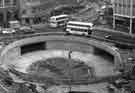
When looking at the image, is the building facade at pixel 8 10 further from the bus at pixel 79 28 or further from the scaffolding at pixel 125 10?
the scaffolding at pixel 125 10

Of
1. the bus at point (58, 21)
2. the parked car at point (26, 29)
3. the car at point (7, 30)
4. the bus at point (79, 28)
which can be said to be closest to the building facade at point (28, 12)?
the bus at point (58, 21)

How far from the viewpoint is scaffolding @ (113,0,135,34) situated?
38844 millimetres

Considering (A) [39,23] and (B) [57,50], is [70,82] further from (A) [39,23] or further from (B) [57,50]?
(A) [39,23]

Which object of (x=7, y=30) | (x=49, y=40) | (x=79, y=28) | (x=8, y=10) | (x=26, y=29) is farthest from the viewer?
(x=8, y=10)

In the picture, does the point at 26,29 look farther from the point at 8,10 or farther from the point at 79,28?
the point at 79,28

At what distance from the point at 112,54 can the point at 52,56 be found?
6.84m

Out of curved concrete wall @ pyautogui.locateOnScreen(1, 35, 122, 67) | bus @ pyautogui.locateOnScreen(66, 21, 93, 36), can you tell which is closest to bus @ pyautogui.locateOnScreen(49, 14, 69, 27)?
bus @ pyautogui.locateOnScreen(66, 21, 93, 36)

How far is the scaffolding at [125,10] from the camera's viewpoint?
1529 inches

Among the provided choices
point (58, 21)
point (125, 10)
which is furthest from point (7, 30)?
point (125, 10)

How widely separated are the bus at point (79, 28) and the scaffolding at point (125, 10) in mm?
3876

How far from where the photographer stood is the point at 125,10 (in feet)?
130

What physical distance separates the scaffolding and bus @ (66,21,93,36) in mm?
3876

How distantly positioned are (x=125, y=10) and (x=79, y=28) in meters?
6.16

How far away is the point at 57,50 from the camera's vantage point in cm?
3716
